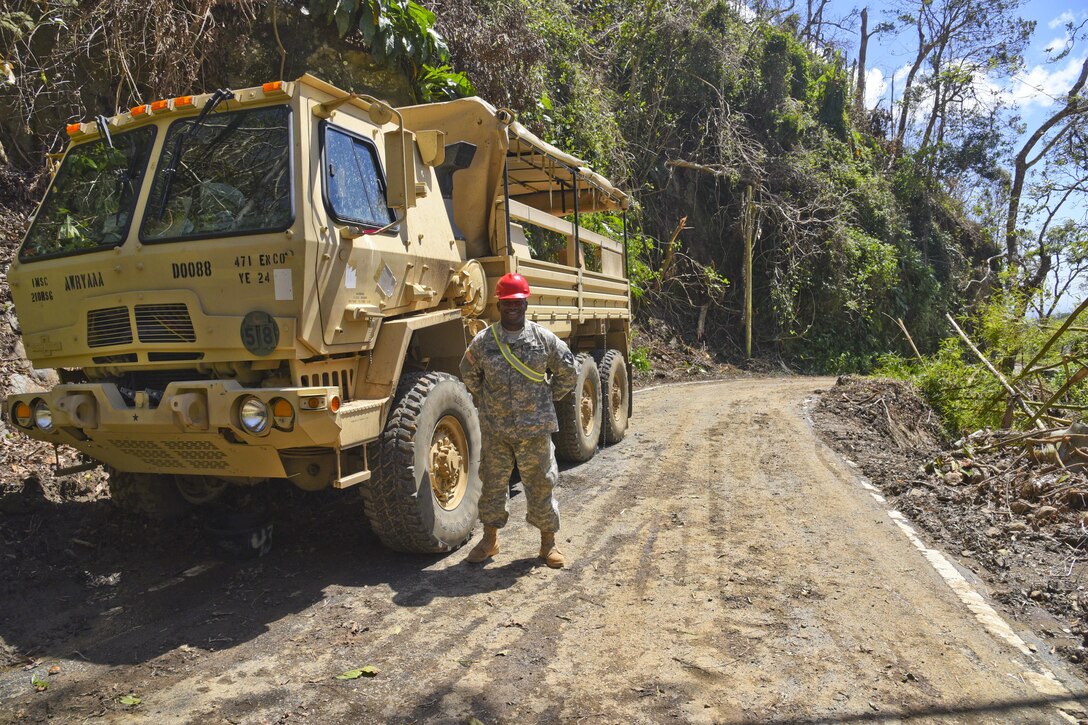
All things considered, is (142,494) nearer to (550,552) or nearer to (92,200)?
(92,200)

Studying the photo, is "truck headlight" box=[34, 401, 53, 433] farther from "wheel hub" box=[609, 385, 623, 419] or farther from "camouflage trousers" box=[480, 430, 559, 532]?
"wheel hub" box=[609, 385, 623, 419]

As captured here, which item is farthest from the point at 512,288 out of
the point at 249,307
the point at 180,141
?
the point at 180,141

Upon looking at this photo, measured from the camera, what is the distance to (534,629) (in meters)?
3.87

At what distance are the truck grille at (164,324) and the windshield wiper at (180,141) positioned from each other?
0.58 meters

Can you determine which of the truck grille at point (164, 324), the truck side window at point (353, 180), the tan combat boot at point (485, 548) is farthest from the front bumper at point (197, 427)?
the truck side window at point (353, 180)

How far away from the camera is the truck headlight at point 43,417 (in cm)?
424

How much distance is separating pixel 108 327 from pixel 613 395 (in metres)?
5.99

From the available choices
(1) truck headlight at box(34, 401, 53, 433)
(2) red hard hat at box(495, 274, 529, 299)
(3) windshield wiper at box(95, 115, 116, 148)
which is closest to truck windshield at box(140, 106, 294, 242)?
(3) windshield wiper at box(95, 115, 116, 148)

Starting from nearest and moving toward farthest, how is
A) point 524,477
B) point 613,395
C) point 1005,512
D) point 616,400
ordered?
point 524,477
point 1005,512
point 613,395
point 616,400

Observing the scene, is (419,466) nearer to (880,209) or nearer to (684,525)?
(684,525)

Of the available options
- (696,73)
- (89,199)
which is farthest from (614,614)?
(696,73)

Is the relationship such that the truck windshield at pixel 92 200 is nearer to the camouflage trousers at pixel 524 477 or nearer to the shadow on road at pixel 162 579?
→ the shadow on road at pixel 162 579

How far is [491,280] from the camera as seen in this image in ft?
20.1

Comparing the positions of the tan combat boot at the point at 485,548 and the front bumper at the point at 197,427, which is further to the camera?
the tan combat boot at the point at 485,548
